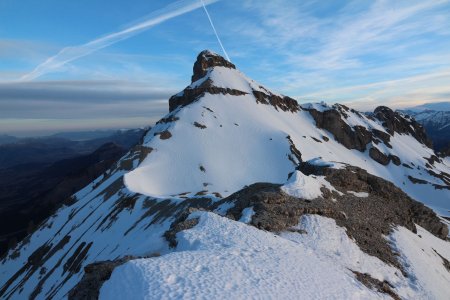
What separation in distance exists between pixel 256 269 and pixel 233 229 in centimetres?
609

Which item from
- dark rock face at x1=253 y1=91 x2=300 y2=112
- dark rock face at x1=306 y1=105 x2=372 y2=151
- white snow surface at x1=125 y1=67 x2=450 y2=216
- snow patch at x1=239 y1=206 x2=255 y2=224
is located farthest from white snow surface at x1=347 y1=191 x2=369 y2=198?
dark rock face at x1=306 y1=105 x2=372 y2=151

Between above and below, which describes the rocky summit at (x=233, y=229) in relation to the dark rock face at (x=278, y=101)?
below

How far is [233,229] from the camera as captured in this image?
24328 millimetres

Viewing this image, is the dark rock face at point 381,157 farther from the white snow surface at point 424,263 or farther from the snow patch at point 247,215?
the snow patch at point 247,215

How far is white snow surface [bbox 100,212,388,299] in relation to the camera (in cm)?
1544

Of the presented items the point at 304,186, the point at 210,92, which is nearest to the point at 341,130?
the point at 210,92

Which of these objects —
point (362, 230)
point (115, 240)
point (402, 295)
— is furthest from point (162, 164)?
point (402, 295)

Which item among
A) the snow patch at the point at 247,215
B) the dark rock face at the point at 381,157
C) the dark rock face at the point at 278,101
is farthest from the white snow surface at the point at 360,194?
the dark rock face at the point at 381,157

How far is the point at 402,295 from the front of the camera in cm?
2434

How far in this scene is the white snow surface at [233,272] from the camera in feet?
50.6

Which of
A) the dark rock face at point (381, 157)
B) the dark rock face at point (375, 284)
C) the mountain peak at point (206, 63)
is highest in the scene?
the mountain peak at point (206, 63)

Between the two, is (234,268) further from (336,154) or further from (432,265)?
(336,154)

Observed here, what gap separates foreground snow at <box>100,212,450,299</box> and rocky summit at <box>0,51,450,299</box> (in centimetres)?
9

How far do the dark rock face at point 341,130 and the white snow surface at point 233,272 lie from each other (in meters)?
162
